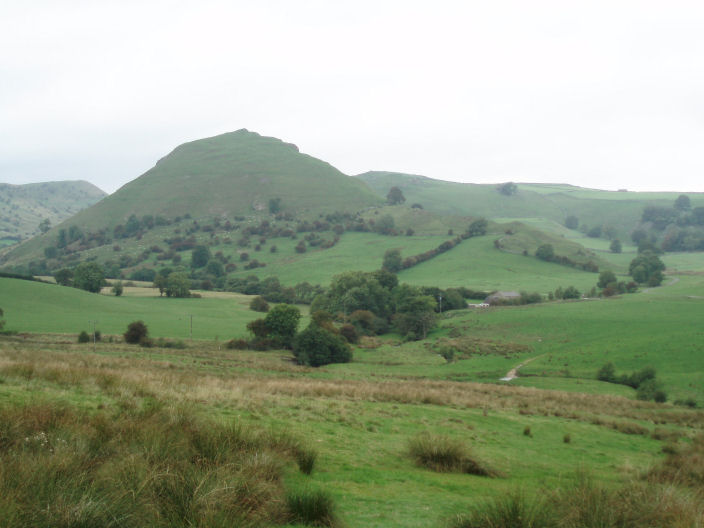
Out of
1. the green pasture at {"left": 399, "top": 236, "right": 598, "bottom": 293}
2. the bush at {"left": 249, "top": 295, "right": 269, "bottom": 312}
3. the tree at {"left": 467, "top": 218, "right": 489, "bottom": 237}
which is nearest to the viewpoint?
the bush at {"left": 249, "top": 295, "right": 269, "bottom": 312}

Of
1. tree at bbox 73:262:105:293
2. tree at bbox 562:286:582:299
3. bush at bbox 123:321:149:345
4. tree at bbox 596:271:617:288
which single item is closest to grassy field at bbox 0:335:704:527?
bush at bbox 123:321:149:345

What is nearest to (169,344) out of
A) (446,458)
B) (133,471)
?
(446,458)

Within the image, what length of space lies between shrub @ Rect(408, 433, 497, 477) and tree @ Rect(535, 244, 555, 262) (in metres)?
135

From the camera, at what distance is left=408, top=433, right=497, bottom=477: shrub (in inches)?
479

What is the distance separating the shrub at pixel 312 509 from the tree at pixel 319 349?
50255mm

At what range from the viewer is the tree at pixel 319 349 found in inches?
2280

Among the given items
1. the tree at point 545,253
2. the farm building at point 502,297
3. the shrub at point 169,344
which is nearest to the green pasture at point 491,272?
the tree at point 545,253

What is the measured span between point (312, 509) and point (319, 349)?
51067 millimetres

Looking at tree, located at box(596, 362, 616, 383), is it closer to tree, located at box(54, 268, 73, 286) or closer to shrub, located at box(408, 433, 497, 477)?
shrub, located at box(408, 433, 497, 477)

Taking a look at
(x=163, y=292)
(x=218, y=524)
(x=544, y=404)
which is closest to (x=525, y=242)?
(x=163, y=292)

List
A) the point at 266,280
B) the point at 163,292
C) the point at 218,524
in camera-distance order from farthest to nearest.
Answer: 1. the point at 266,280
2. the point at 163,292
3. the point at 218,524

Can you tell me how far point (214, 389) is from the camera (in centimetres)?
1752

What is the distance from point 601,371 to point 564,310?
31.4m

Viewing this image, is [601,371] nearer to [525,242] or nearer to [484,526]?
[484,526]
